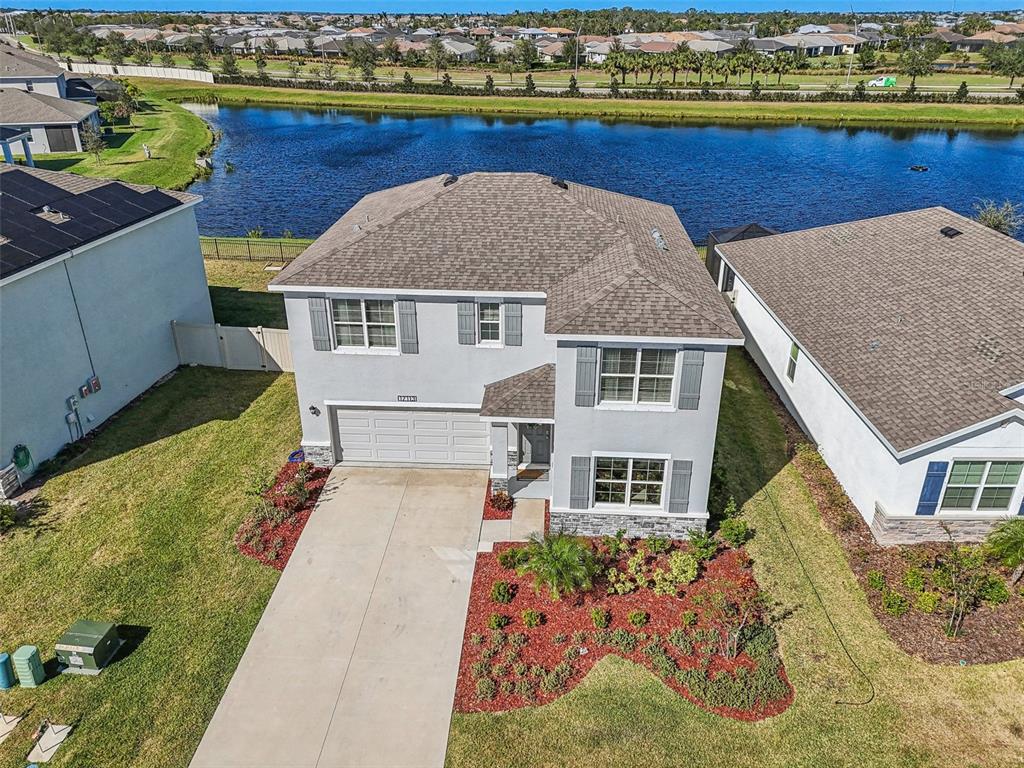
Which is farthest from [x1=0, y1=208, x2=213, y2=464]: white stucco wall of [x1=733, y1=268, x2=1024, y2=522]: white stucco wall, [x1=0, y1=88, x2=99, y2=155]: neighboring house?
[x1=0, y1=88, x2=99, y2=155]: neighboring house

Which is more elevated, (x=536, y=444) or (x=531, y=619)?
(x=536, y=444)

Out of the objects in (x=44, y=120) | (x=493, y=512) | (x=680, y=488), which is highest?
(x=44, y=120)

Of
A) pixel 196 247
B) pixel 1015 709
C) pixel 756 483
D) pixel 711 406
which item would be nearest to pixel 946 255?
pixel 756 483

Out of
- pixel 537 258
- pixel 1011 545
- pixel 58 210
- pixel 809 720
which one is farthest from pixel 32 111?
pixel 1011 545

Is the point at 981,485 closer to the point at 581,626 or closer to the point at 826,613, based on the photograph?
the point at 826,613

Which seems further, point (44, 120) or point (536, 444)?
point (44, 120)

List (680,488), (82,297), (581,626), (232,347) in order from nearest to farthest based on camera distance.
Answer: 1. (581,626)
2. (680,488)
3. (82,297)
4. (232,347)

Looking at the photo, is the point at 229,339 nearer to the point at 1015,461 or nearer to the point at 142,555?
the point at 142,555
